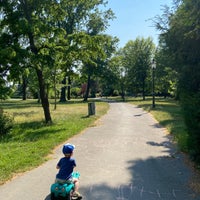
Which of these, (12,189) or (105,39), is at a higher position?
(105,39)

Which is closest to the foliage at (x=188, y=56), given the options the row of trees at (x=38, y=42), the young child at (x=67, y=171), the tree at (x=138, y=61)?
the young child at (x=67, y=171)

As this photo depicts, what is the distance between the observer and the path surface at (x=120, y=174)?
579 centimetres

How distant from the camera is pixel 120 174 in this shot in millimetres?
7078

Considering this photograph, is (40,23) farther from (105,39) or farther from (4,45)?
(105,39)

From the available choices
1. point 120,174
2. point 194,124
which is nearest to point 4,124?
point 120,174

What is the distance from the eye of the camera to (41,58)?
15328mm

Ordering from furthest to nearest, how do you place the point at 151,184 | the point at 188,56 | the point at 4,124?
the point at 4,124
the point at 188,56
the point at 151,184

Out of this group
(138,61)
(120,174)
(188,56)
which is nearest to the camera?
(120,174)

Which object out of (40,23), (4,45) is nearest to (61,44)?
(40,23)

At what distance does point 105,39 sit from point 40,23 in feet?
12.7

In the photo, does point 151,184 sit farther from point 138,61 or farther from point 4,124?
point 138,61

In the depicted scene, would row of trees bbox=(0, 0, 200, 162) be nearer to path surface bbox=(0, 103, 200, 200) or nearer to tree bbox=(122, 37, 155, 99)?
path surface bbox=(0, 103, 200, 200)

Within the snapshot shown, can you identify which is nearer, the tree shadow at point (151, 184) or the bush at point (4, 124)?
the tree shadow at point (151, 184)

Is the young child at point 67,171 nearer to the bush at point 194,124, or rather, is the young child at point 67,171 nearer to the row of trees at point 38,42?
the bush at point 194,124
